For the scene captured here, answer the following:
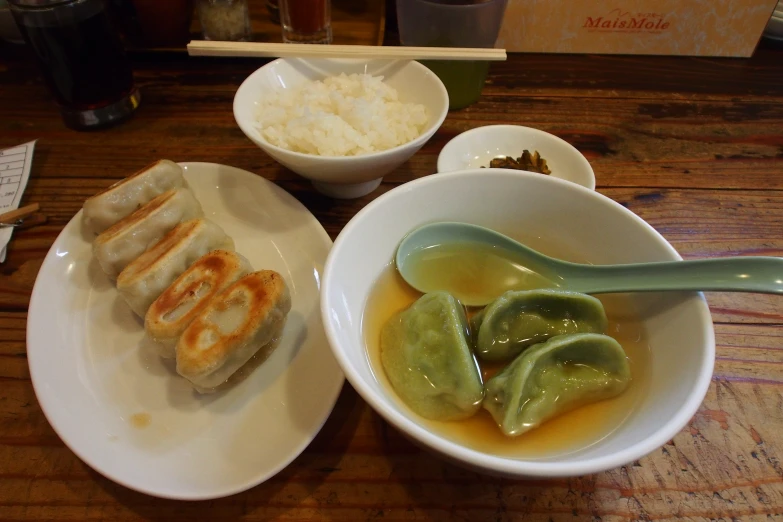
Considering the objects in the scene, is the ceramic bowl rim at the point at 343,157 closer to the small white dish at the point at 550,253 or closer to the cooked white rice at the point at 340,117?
the cooked white rice at the point at 340,117

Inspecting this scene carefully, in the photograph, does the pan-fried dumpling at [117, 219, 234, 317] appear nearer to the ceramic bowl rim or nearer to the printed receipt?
the ceramic bowl rim

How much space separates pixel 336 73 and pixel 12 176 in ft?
4.12

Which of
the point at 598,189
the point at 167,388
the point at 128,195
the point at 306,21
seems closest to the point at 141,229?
the point at 128,195

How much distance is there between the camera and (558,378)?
102 cm

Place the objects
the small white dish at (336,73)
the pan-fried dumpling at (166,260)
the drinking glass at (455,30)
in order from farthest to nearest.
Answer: the drinking glass at (455,30)
the small white dish at (336,73)
the pan-fried dumpling at (166,260)

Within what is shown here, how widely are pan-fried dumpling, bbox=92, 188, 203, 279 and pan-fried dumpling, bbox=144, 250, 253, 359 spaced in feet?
0.72

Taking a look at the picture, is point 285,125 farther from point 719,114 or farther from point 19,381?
point 719,114

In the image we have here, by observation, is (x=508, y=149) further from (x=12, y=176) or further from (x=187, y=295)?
(x=12, y=176)

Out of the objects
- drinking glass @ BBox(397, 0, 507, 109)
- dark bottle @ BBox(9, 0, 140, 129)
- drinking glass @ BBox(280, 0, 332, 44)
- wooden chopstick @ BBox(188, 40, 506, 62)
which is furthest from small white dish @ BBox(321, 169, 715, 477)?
dark bottle @ BBox(9, 0, 140, 129)

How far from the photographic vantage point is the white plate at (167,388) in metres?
1.02

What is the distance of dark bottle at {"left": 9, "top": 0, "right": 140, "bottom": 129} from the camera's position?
172 centimetres

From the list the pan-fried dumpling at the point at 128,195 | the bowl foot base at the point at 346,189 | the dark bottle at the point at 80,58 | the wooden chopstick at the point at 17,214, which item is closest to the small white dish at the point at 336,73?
the bowl foot base at the point at 346,189

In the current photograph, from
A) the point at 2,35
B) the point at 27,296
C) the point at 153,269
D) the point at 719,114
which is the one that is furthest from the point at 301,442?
the point at 2,35

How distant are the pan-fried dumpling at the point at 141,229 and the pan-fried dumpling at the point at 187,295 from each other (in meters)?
0.22
